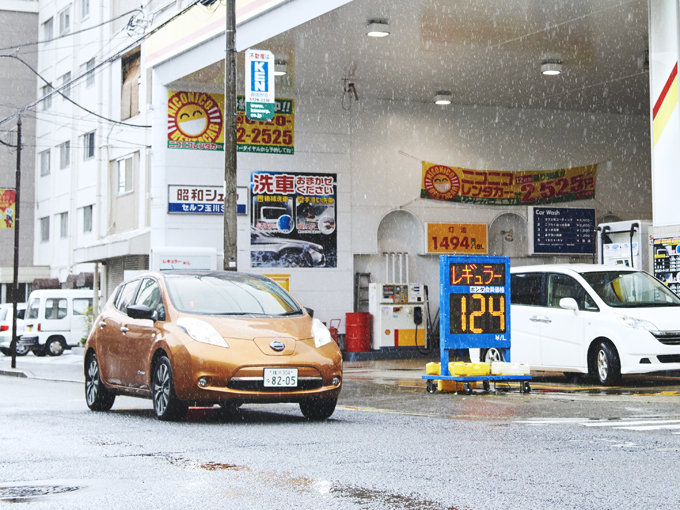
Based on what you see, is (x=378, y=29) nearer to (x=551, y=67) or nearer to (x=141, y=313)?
(x=551, y=67)

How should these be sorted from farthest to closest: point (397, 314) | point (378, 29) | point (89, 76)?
point (89, 76) → point (397, 314) → point (378, 29)

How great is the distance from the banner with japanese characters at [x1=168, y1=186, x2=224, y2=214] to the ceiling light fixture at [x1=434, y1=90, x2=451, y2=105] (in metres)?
5.84

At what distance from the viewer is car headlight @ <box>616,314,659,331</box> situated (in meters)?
13.4

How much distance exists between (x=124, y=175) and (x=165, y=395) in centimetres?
2452

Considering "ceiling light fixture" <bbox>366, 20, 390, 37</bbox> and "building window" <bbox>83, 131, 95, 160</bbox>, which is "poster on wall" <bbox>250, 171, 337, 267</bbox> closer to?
"ceiling light fixture" <bbox>366, 20, 390, 37</bbox>

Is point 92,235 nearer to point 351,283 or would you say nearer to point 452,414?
point 351,283

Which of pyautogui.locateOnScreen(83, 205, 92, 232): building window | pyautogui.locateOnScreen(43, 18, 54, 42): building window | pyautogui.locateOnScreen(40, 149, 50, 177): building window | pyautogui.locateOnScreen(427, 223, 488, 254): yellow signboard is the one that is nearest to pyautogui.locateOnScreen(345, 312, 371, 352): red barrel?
pyautogui.locateOnScreen(427, 223, 488, 254): yellow signboard

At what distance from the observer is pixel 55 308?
3169 cm

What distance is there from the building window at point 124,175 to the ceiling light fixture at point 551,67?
15768 mm

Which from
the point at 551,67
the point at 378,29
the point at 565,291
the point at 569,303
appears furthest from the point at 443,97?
the point at 569,303

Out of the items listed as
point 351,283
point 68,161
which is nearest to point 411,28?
point 351,283

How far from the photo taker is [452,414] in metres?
9.93

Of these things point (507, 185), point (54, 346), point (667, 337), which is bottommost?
point (54, 346)

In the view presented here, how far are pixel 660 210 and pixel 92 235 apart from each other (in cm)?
2925
